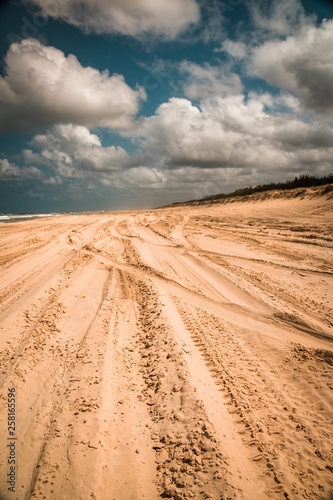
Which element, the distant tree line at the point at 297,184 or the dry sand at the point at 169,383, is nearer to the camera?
the dry sand at the point at 169,383

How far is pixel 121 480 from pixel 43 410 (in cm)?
127

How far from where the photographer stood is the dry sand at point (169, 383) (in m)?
2.08

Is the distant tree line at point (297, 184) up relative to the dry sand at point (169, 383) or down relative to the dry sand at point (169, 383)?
up

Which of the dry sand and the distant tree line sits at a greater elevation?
the distant tree line

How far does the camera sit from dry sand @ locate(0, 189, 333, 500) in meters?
2.08

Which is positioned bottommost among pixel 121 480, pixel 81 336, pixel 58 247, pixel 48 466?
pixel 121 480

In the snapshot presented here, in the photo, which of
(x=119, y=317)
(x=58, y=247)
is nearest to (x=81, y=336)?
(x=119, y=317)

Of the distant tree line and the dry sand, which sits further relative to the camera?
the distant tree line

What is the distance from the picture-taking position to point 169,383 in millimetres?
3098

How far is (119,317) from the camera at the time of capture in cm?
483

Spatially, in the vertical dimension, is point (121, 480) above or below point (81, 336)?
below

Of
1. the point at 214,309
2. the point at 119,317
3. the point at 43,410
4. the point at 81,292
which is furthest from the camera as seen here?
the point at 81,292

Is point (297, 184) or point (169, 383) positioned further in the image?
point (297, 184)

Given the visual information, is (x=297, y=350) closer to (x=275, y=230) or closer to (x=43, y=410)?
(x=43, y=410)
